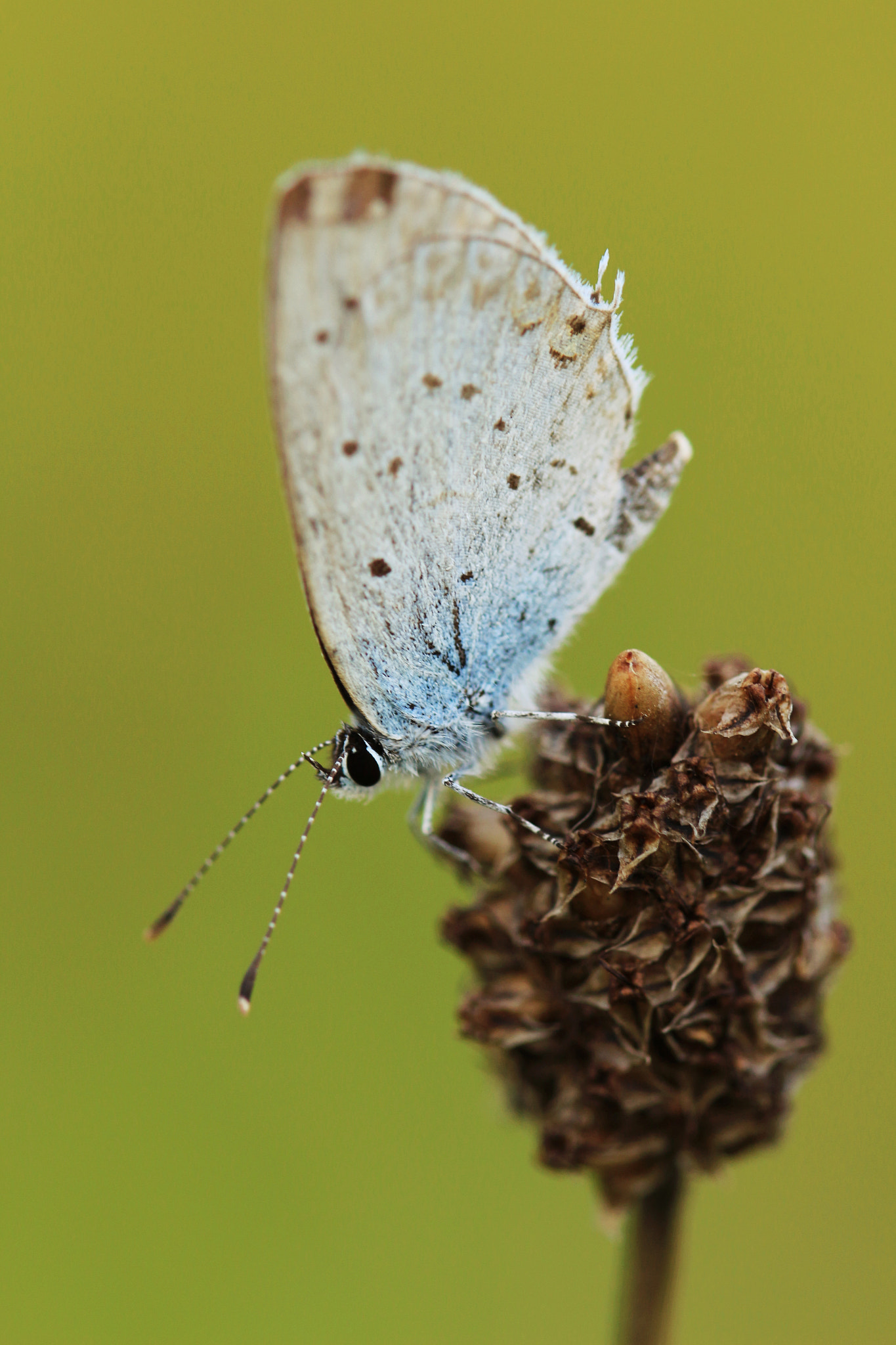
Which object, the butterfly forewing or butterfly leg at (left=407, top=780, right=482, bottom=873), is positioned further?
butterfly leg at (left=407, top=780, right=482, bottom=873)

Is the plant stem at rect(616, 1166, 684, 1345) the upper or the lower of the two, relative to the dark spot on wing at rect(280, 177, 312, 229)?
lower

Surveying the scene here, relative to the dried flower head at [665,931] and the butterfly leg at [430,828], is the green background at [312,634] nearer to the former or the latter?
the butterfly leg at [430,828]

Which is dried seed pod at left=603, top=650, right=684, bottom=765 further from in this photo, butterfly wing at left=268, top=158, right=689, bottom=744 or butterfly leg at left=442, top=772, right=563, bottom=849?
butterfly wing at left=268, top=158, right=689, bottom=744

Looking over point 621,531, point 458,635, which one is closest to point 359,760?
point 458,635

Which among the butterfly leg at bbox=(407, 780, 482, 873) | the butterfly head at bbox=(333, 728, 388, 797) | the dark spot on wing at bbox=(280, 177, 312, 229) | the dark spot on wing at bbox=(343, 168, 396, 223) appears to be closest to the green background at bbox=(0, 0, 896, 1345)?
the butterfly leg at bbox=(407, 780, 482, 873)

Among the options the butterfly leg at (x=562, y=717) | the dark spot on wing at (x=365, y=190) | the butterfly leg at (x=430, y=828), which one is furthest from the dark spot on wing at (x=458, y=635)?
the dark spot on wing at (x=365, y=190)

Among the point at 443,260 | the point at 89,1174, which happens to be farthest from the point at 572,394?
the point at 89,1174

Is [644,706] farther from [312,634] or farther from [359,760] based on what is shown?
[312,634]

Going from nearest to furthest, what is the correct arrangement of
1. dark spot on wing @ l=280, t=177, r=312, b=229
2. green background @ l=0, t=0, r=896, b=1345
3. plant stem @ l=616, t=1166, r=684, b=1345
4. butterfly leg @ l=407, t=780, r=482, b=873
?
1. dark spot on wing @ l=280, t=177, r=312, b=229
2. plant stem @ l=616, t=1166, r=684, b=1345
3. butterfly leg @ l=407, t=780, r=482, b=873
4. green background @ l=0, t=0, r=896, b=1345
